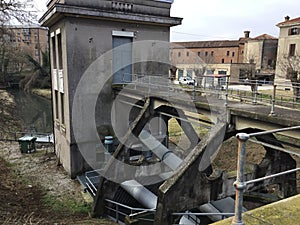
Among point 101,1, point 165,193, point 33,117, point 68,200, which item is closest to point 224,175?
point 165,193

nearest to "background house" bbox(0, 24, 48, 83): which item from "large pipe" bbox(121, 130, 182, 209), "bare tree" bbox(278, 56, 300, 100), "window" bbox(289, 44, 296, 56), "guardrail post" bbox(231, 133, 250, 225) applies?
"large pipe" bbox(121, 130, 182, 209)

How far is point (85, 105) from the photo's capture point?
11812 millimetres

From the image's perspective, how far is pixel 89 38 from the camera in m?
11.4

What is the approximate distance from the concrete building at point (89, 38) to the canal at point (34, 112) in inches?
412

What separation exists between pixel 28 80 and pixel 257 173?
4571 centimetres

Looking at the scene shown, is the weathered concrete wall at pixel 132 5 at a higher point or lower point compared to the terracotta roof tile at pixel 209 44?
lower

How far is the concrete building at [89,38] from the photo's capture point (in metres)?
11.0

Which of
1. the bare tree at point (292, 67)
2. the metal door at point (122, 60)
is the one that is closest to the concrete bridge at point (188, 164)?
the metal door at point (122, 60)

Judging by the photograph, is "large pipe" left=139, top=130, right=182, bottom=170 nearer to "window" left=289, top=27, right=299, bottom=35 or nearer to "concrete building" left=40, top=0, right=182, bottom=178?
"concrete building" left=40, top=0, right=182, bottom=178

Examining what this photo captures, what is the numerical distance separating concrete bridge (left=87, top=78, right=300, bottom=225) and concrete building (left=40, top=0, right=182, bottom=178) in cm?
169

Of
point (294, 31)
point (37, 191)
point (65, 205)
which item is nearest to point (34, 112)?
point (37, 191)

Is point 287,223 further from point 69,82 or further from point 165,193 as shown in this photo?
point 69,82

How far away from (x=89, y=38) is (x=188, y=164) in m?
7.56

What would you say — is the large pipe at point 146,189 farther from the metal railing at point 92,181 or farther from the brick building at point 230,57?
the brick building at point 230,57
